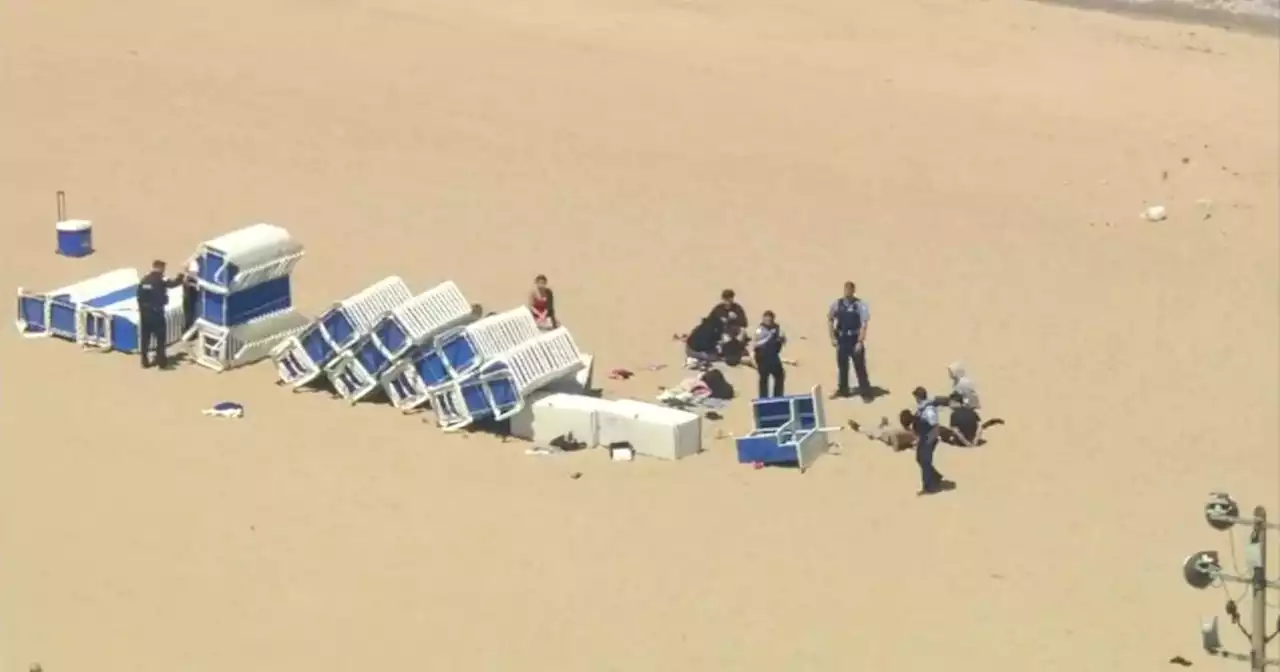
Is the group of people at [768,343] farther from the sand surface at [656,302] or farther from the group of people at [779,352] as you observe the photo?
the sand surface at [656,302]

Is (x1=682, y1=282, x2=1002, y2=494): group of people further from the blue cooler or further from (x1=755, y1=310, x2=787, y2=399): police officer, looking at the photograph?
the blue cooler

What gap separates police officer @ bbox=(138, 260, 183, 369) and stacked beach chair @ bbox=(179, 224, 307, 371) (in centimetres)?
32

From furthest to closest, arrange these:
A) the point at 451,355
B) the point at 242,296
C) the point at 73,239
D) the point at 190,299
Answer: the point at 73,239 → the point at 190,299 → the point at 242,296 → the point at 451,355

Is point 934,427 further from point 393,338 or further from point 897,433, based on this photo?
point 393,338

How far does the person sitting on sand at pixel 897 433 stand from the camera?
21.7 meters

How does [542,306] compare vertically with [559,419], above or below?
above

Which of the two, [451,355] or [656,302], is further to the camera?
[656,302]

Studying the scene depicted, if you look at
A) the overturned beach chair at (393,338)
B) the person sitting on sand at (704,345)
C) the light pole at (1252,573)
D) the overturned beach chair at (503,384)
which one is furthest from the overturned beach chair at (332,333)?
the light pole at (1252,573)

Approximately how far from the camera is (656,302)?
86.4ft

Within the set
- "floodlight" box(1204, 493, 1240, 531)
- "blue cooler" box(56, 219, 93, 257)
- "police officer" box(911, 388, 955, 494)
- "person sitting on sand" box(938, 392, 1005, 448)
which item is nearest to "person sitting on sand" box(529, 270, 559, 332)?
"person sitting on sand" box(938, 392, 1005, 448)

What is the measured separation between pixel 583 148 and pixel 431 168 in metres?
2.18

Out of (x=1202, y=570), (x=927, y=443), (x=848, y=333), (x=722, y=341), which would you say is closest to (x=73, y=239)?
(x=722, y=341)

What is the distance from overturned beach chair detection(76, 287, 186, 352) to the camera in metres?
23.5

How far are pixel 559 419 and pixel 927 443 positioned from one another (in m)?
3.13
